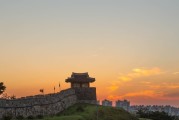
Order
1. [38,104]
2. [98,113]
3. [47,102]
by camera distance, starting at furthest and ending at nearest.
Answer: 1. [98,113]
2. [47,102]
3. [38,104]

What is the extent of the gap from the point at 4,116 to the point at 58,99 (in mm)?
17667

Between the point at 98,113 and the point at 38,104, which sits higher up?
the point at 38,104

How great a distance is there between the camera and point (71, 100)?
71.2 metres

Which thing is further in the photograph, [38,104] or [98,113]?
[98,113]

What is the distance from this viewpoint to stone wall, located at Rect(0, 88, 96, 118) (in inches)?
1977

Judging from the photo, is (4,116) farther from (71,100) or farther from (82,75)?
(82,75)

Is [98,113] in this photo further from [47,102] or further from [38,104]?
[38,104]

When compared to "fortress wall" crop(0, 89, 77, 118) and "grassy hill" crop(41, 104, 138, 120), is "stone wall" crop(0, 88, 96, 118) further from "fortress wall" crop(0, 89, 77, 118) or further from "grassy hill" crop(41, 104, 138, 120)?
"grassy hill" crop(41, 104, 138, 120)

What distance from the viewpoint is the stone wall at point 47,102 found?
50.2 meters

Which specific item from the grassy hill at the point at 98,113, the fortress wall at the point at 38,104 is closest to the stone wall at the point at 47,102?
the fortress wall at the point at 38,104

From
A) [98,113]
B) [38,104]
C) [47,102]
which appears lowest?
[98,113]

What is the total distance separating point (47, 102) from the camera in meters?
59.5

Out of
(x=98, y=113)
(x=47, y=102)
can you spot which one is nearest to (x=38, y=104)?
(x=47, y=102)

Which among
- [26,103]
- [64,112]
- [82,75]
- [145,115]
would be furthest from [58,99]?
[145,115]
